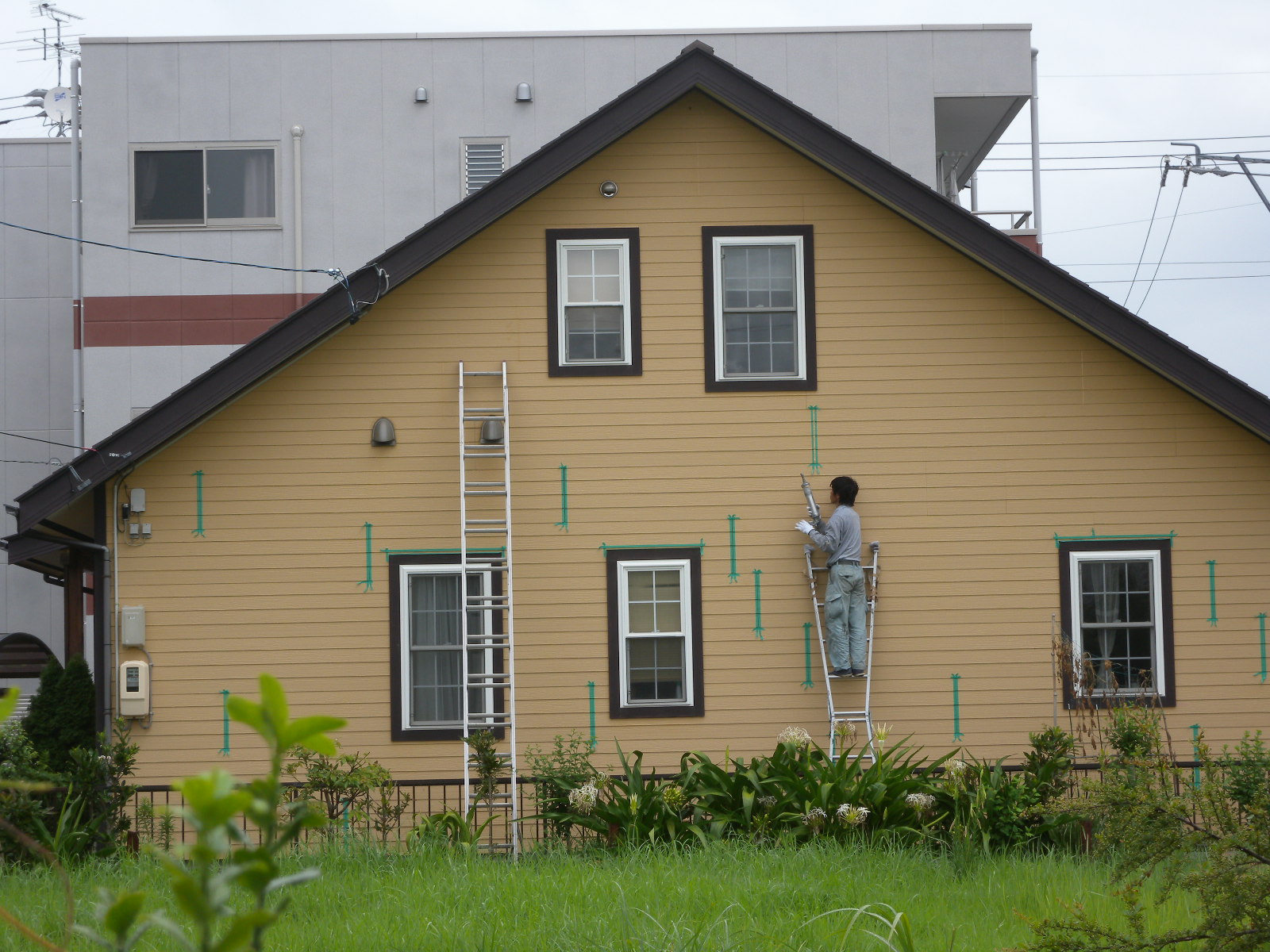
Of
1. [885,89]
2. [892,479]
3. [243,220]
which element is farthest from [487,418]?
[885,89]

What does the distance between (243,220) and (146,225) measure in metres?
1.37

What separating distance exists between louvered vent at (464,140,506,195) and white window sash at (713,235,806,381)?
7.88 metres

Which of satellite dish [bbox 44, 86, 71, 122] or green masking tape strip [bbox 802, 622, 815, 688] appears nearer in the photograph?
green masking tape strip [bbox 802, 622, 815, 688]

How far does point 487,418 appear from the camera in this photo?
11.2 m

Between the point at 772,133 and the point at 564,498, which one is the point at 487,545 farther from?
the point at 772,133

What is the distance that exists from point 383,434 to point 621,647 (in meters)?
2.87

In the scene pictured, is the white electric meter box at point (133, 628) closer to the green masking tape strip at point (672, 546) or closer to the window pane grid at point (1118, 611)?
the green masking tape strip at point (672, 546)

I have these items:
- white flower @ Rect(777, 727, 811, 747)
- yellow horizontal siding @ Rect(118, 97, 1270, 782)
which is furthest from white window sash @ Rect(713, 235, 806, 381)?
white flower @ Rect(777, 727, 811, 747)

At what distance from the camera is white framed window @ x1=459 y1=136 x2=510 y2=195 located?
1850 cm

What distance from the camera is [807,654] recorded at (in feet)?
37.1

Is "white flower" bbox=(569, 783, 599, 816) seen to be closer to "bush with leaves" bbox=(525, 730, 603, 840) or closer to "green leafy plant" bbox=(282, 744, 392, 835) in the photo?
"bush with leaves" bbox=(525, 730, 603, 840)

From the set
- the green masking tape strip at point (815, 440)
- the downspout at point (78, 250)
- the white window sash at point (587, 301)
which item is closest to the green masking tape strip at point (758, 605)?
the green masking tape strip at point (815, 440)

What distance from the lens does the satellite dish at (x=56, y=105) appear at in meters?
22.3

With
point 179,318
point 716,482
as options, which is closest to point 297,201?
point 179,318
